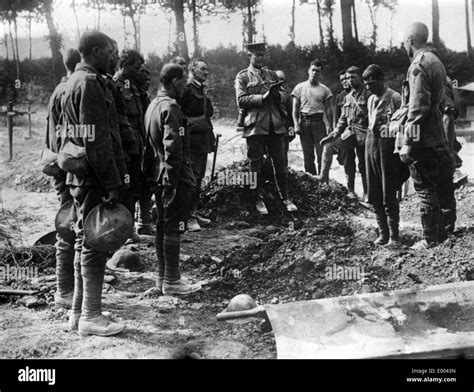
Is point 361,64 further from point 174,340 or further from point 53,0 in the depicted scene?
point 174,340

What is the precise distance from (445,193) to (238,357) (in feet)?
9.42

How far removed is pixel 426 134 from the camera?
485 centimetres

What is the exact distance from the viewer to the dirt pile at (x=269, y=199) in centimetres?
718

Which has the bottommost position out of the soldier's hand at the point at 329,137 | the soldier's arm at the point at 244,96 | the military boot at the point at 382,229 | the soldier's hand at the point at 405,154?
the military boot at the point at 382,229

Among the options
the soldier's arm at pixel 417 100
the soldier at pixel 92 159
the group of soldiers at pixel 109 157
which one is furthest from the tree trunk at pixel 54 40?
the soldier's arm at pixel 417 100

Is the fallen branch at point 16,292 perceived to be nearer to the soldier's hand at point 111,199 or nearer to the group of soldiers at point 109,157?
the group of soldiers at point 109,157

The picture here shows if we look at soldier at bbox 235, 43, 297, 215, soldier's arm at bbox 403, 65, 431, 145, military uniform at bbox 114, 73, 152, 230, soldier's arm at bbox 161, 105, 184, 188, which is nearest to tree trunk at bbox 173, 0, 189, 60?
soldier at bbox 235, 43, 297, 215

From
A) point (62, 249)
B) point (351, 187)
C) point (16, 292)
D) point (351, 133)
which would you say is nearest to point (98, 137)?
point (62, 249)

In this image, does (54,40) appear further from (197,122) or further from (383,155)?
(383,155)

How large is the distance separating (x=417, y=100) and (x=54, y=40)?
1104 centimetres

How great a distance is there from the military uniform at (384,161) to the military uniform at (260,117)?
1.62 m

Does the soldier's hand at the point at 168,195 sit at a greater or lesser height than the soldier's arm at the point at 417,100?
lesser

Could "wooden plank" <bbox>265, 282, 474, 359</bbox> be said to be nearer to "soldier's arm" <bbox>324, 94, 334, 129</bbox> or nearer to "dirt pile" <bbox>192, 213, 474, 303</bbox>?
"dirt pile" <bbox>192, 213, 474, 303</bbox>

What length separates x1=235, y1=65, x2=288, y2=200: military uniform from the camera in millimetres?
6738
